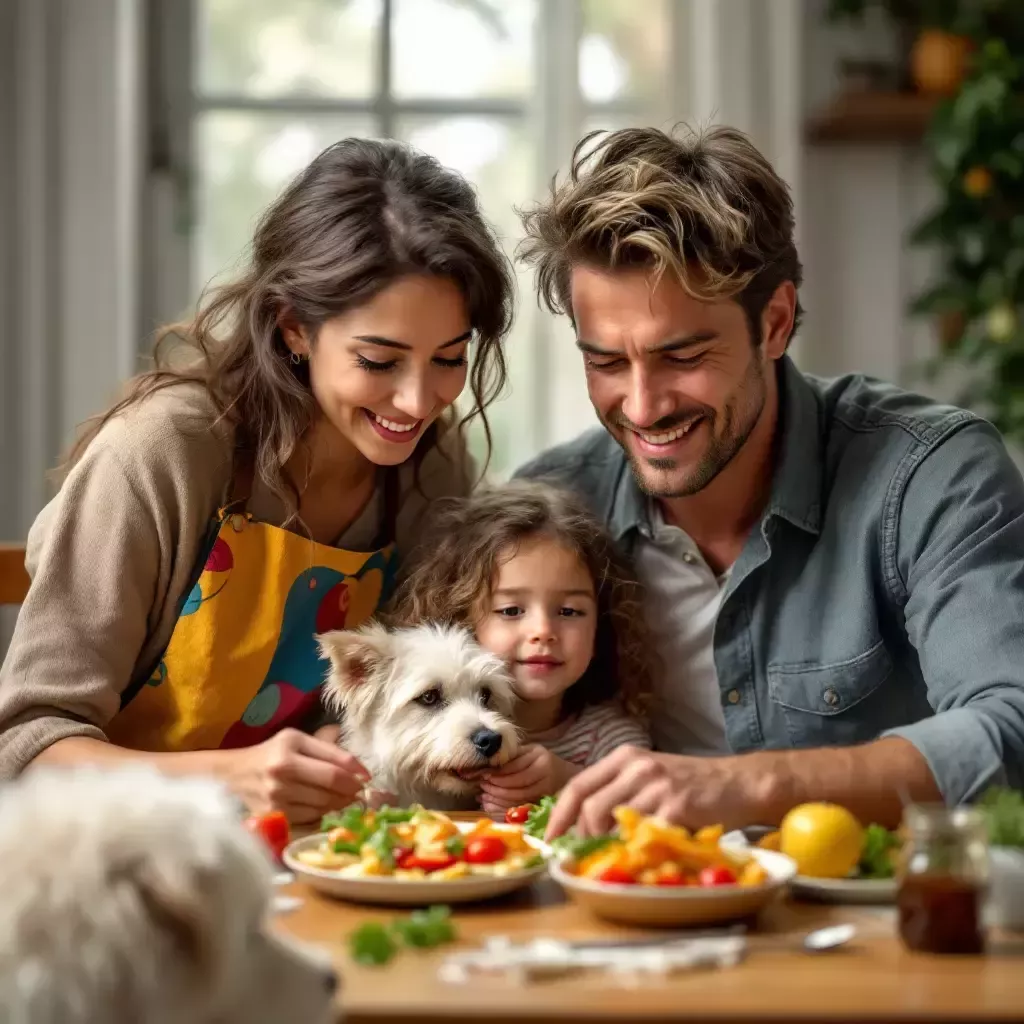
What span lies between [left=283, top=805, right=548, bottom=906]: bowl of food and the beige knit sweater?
54cm

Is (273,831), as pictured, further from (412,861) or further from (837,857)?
(837,857)

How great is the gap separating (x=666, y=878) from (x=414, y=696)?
0.86 m

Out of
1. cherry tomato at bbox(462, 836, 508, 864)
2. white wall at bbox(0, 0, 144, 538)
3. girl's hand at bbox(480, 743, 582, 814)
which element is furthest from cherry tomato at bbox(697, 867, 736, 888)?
white wall at bbox(0, 0, 144, 538)

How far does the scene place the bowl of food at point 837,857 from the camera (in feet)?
4.64

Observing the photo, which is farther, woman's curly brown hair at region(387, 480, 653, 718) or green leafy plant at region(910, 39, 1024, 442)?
green leafy plant at region(910, 39, 1024, 442)

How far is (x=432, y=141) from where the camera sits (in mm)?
3879

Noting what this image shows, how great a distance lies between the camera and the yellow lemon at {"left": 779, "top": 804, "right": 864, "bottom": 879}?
4.65ft

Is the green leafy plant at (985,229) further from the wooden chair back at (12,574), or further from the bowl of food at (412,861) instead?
the bowl of food at (412,861)

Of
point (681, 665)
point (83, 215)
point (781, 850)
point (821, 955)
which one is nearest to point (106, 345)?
point (83, 215)

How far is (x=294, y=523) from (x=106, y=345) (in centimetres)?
175

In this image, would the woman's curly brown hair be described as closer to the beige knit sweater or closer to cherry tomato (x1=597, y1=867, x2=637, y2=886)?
the beige knit sweater

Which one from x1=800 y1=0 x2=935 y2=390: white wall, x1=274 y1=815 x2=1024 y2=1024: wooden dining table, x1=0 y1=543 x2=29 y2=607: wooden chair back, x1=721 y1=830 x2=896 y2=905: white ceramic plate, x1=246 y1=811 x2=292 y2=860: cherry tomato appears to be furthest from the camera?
x1=800 y1=0 x2=935 y2=390: white wall

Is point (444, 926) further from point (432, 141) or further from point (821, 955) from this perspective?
point (432, 141)

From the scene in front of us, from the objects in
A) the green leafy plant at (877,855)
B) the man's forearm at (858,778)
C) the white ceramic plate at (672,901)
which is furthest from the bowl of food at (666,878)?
the man's forearm at (858,778)
